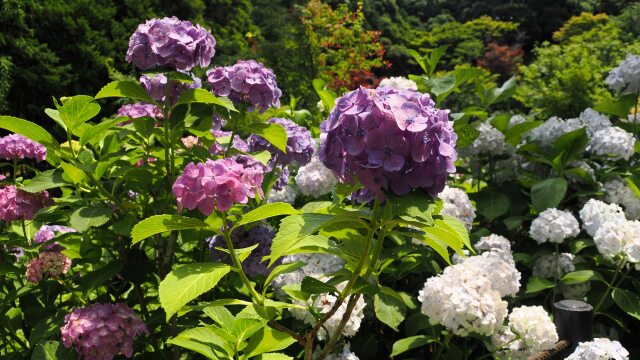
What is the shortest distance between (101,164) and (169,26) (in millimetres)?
456

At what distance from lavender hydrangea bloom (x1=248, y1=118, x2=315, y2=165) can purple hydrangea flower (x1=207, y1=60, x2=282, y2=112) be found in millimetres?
223

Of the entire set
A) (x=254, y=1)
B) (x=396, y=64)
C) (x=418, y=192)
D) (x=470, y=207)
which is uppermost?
(x=418, y=192)

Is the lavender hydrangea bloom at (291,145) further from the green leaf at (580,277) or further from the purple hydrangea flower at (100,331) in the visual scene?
the green leaf at (580,277)

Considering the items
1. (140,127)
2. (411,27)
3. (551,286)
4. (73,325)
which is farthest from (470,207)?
(411,27)

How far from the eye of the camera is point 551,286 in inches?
87.2

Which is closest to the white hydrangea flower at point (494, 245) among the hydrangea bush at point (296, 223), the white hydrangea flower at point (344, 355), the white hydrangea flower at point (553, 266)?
the hydrangea bush at point (296, 223)

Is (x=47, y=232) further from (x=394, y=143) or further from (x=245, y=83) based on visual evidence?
(x=394, y=143)

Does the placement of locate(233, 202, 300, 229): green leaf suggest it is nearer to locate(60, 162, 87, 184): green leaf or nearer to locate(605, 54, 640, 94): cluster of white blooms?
locate(60, 162, 87, 184): green leaf

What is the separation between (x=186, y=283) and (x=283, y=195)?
162 cm

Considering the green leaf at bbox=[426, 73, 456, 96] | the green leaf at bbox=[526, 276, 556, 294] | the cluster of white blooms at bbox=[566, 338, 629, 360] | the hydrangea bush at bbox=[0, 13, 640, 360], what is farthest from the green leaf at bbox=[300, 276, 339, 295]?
the green leaf at bbox=[426, 73, 456, 96]

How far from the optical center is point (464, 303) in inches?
65.1

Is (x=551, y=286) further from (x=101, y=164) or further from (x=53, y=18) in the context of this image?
(x=53, y=18)

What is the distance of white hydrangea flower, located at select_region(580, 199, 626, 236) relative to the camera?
2.15 m

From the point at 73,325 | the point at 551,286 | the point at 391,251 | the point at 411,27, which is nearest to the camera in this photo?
the point at 73,325
